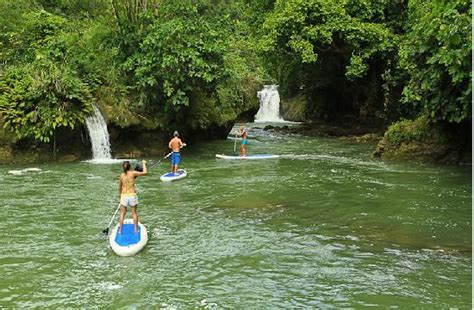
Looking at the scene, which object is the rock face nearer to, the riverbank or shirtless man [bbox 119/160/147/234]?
the riverbank

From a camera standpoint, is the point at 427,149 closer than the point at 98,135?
Yes

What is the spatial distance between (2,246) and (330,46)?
61.4ft

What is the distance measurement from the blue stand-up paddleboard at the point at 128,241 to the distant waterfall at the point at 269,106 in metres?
30.4

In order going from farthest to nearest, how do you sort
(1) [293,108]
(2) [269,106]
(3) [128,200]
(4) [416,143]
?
(2) [269,106] < (1) [293,108] < (4) [416,143] < (3) [128,200]

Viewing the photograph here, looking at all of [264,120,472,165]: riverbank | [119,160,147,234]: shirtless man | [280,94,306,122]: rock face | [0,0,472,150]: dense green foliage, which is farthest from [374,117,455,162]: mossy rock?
[280,94,306,122]: rock face

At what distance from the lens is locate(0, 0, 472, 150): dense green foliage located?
1484 cm

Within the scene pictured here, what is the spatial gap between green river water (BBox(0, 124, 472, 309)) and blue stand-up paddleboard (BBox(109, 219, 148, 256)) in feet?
0.46

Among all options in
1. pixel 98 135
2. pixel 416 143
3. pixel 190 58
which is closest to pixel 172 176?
pixel 98 135

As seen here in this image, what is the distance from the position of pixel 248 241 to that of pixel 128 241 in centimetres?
194

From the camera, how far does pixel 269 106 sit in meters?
39.0

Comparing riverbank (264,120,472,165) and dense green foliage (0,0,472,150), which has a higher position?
dense green foliage (0,0,472,150)

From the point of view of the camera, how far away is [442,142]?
55.8ft

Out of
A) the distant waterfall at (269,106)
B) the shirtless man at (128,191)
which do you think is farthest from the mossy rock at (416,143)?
the distant waterfall at (269,106)

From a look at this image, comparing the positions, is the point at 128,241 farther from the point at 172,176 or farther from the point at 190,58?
the point at 190,58
